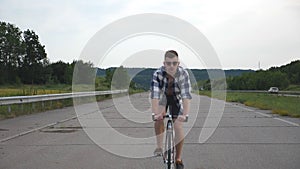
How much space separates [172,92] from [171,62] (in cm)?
51

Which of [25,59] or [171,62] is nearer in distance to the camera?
[171,62]

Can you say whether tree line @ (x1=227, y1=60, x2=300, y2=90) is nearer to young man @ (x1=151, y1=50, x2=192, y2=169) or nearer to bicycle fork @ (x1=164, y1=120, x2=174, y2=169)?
young man @ (x1=151, y1=50, x2=192, y2=169)

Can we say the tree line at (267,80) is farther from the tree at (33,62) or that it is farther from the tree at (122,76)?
the tree at (122,76)

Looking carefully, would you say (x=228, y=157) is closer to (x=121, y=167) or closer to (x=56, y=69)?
(x=121, y=167)

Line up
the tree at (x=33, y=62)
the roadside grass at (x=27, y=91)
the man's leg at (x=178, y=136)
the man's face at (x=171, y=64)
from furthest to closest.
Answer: the tree at (x=33, y=62) < the roadside grass at (x=27, y=91) < the man's leg at (x=178, y=136) < the man's face at (x=171, y=64)

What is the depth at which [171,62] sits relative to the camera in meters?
5.72

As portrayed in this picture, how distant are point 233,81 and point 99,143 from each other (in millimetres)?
110863

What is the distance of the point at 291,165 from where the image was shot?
6.54 m

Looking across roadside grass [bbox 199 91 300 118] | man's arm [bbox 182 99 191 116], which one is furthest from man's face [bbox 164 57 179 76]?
roadside grass [bbox 199 91 300 118]

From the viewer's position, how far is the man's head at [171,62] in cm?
572

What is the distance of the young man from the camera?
18.9 ft

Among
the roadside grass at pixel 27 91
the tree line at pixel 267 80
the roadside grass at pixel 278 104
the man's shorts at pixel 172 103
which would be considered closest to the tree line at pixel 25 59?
the roadside grass at pixel 27 91

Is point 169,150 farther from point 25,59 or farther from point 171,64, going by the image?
point 25,59

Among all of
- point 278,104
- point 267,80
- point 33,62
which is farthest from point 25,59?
point 278,104
